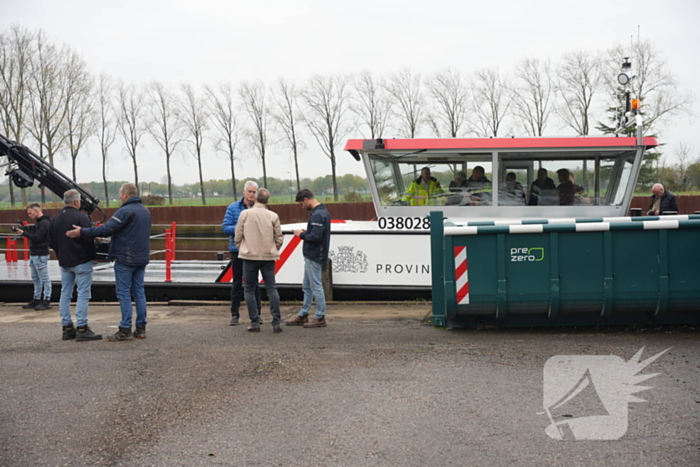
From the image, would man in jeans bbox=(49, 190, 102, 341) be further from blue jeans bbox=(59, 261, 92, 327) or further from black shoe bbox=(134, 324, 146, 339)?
black shoe bbox=(134, 324, 146, 339)

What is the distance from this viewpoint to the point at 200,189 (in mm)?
44250

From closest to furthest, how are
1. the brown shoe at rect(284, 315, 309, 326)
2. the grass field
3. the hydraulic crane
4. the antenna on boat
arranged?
the brown shoe at rect(284, 315, 309, 326) < the antenna on boat < the hydraulic crane < the grass field

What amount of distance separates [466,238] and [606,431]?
3.02 meters

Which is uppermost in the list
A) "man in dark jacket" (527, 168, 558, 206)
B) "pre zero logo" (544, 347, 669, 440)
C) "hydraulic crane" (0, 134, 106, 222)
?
"hydraulic crane" (0, 134, 106, 222)

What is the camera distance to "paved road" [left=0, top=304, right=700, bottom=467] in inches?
148

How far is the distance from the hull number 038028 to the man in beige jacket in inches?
95.7

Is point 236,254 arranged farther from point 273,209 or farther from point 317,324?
point 273,209

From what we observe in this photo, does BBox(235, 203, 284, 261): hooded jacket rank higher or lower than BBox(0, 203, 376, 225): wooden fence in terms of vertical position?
higher

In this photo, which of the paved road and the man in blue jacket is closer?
the paved road

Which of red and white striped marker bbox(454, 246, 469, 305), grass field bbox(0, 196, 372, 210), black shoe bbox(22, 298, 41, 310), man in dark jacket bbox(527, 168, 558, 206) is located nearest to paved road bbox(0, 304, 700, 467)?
red and white striped marker bbox(454, 246, 469, 305)

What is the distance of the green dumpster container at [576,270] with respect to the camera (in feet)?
21.6

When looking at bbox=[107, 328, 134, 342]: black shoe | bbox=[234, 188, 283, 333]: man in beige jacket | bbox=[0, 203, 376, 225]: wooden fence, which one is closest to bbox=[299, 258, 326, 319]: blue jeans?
bbox=[234, 188, 283, 333]: man in beige jacket

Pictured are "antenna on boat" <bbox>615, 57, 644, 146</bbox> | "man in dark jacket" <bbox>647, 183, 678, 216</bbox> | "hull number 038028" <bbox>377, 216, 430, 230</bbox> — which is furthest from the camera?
"man in dark jacket" <bbox>647, 183, 678, 216</bbox>

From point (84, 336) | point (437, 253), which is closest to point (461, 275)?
point (437, 253)
